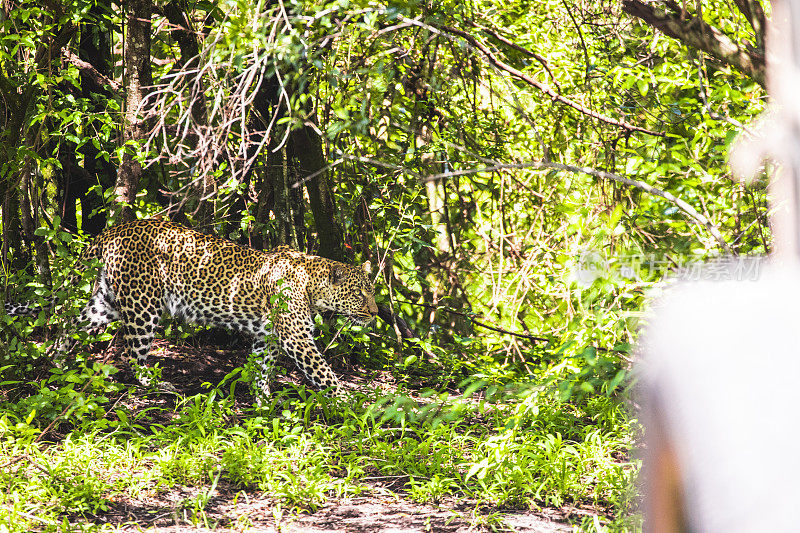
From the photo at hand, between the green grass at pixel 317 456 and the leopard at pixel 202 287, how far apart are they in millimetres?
773

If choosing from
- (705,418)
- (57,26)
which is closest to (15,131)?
(57,26)

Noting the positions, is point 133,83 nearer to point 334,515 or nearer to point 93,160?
point 93,160

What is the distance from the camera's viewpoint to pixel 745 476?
78cm

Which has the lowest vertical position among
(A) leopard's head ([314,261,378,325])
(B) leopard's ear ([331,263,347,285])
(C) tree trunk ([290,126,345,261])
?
(A) leopard's head ([314,261,378,325])

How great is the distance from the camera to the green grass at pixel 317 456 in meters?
3.62

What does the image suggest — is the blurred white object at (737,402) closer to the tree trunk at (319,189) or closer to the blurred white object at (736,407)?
the blurred white object at (736,407)

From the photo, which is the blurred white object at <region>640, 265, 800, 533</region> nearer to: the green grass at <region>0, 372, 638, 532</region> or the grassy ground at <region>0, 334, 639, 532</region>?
the green grass at <region>0, 372, 638, 532</region>

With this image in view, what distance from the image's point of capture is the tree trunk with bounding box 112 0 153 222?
5.69 metres

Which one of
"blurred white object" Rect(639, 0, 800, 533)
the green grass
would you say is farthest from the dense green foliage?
"blurred white object" Rect(639, 0, 800, 533)

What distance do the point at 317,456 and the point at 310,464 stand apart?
8cm

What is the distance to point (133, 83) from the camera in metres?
5.70

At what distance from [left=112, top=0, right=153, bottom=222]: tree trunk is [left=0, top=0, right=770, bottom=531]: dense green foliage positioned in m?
0.07

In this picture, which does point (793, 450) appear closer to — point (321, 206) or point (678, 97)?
point (678, 97)

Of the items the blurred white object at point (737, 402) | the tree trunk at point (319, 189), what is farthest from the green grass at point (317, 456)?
the blurred white object at point (737, 402)
